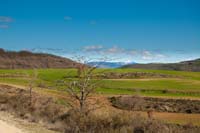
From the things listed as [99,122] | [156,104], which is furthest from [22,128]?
[156,104]

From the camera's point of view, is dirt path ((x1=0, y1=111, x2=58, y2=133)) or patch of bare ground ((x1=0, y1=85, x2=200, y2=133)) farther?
patch of bare ground ((x1=0, y1=85, x2=200, y2=133))

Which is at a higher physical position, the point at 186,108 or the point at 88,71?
the point at 88,71

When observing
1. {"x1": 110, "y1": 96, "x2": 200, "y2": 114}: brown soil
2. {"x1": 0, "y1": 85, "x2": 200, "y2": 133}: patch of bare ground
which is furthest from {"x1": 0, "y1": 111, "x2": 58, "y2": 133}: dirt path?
{"x1": 110, "y1": 96, "x2": 200, "y2": 114}: brown soil

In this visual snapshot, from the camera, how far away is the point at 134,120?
27266mm

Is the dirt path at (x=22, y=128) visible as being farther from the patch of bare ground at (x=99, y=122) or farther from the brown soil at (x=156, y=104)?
the brown soil at (x=156, y=104)

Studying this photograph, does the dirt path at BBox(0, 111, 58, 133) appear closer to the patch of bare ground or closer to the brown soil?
the patch of bare ground

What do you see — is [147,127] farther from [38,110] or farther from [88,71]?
[38,110]

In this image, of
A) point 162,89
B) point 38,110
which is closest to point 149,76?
point 162,89

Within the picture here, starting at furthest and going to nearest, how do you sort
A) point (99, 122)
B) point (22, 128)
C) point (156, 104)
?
point (156, 104)
point (99, 122)
point (22, 128)

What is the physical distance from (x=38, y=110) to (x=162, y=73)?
67475 mm

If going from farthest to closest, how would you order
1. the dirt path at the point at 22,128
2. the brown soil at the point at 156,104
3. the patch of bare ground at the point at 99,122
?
1. the brown soil at the point at 156,104
2. the patch of bare ground at the point at 99,122
3. the dirt path at the point at 22,128

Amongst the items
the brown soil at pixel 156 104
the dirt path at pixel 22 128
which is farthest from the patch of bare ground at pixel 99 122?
the brown soil at pixel 156 104

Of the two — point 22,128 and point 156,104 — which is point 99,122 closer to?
point 22,128

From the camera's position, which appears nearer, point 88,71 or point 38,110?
point 88,71
